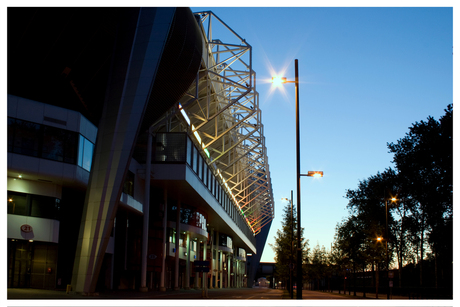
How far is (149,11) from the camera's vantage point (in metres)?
25.9

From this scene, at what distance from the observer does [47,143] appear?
27.5 m

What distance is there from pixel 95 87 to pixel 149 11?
8.72 m

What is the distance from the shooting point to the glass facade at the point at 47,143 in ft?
85.9

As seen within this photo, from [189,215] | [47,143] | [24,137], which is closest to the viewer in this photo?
[24,137]

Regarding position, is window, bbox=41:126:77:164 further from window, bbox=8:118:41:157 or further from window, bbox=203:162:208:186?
window, bbox=203:162:208:186

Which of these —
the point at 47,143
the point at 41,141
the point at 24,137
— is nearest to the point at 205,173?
the point at 47,143

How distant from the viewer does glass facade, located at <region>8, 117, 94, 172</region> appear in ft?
85.9

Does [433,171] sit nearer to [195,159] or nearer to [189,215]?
[195,159]

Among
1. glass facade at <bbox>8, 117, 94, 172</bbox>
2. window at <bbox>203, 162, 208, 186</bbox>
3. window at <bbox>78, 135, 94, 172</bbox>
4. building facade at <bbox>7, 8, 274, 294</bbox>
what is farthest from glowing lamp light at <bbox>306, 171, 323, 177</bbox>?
window at <bbox>203, 162, 208, 186</bbox>

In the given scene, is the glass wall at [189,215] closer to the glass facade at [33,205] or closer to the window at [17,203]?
the glass facade at [33,205]

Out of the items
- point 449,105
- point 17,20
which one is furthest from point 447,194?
point 17,20

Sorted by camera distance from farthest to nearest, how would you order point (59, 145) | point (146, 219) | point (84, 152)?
point (146, 219) → point (84, 152) → point (59, 145)
